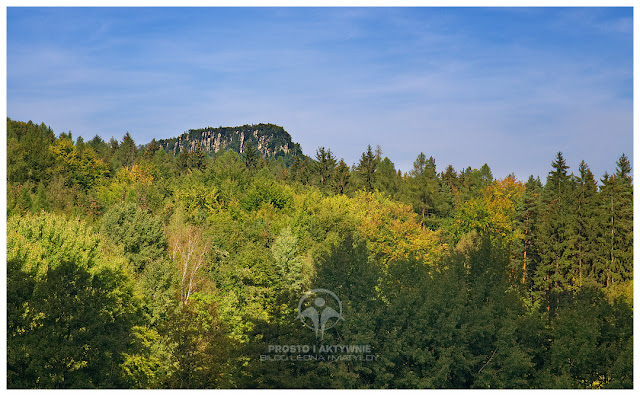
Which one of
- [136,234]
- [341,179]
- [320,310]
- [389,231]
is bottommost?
[320,310]

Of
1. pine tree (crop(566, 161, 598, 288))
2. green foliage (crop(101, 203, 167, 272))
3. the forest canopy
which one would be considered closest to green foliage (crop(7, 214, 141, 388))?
the forest canopy

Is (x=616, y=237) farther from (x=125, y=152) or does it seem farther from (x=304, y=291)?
(x=125, y=152)

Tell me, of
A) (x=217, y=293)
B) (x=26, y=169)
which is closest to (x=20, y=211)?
(x=217, y=293)

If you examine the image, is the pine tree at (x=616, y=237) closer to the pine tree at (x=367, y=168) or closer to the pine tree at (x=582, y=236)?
the pine tree at (x=582, y=236)

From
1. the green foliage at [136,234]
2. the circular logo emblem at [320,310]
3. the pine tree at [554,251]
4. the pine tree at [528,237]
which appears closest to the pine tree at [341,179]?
the pine tree at [528,237]

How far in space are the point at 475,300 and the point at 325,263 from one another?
1060 cm

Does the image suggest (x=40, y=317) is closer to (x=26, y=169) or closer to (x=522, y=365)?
(x=522, y=365)

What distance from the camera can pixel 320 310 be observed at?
38.8 m

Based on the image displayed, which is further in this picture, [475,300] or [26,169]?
[26,169]

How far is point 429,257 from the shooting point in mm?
73312

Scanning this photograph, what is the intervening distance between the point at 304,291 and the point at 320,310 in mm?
4902

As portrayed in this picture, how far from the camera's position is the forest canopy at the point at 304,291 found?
33.6 m

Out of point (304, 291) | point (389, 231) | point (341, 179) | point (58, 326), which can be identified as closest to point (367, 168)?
point (341, 179)

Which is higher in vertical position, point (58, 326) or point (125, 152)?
point (125, 152)
